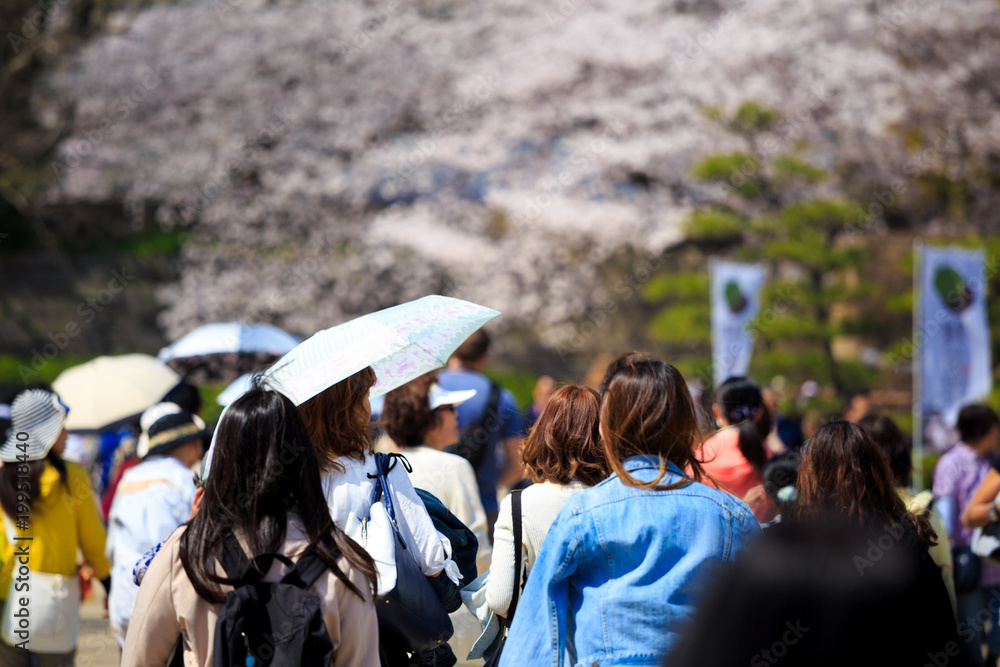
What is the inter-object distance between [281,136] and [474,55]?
10.0 feet

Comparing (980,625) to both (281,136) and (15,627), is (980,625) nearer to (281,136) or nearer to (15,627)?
(15,627)

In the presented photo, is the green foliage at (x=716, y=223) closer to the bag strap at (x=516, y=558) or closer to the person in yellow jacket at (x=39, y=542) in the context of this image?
the person in yellow jacket at (x=39, y=542)

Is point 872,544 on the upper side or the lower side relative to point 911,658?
upper

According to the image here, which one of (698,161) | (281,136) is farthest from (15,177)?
(698,161)

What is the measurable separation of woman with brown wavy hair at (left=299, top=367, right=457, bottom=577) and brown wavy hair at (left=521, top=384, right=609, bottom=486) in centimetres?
37

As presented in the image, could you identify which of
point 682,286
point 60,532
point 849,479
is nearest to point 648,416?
point 849,479

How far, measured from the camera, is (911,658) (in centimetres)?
134

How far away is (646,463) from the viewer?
6.62ft

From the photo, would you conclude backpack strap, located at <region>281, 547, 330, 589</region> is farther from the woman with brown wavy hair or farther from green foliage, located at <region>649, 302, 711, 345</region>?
green foliage, located at <region>649, 302, 711, 345</region>

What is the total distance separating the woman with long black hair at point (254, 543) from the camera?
182 centimetres

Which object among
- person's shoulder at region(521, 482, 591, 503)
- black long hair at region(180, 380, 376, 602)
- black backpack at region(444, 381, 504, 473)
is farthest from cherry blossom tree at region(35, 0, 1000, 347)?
black long hair at region(180, 380, 376, 602)

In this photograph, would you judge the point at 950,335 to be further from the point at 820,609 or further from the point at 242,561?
the point at 242,561

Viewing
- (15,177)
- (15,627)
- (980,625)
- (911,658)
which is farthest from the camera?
(15,177)

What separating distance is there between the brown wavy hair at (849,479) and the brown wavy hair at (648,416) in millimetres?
415
